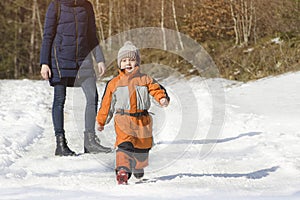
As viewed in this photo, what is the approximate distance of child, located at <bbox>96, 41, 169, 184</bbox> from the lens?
3.54m

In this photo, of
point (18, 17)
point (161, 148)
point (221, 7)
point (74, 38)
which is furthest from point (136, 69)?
point (18, 17)

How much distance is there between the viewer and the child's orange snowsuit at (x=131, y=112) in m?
3.53

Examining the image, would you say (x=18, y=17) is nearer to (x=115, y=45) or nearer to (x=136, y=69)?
(x=115, y=45)

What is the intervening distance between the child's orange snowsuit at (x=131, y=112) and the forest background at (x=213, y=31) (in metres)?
7.84

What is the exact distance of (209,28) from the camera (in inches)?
744

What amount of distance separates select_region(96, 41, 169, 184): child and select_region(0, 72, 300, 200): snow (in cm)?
22

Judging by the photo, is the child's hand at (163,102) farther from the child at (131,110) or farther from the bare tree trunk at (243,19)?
the bare tree trunk at (243,19)

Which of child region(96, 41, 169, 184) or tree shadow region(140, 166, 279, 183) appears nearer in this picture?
child region(96, 41, 169, 184)

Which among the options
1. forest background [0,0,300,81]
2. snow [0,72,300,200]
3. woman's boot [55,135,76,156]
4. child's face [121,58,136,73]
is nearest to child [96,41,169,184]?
child's face [121,58,136,73]

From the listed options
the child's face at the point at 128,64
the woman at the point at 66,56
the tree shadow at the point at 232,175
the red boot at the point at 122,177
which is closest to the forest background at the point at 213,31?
the woman at the point at 66,56

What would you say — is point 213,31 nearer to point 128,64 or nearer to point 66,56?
point 66,56

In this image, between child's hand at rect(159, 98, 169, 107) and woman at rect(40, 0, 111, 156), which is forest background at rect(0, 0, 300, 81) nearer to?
woman at rect(40, 0, 111, 156)

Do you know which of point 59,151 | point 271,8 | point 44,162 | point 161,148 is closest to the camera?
point 44,162

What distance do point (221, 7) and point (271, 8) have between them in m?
3.65
